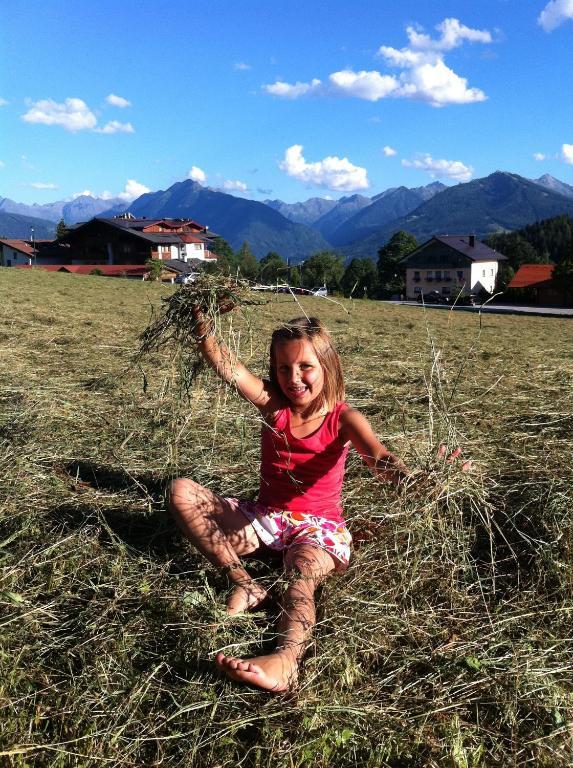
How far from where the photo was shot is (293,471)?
2.63 metres

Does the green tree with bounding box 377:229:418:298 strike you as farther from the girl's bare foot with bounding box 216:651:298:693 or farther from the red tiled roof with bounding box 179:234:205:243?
the girl's bare foot with bounding box 216:651:298:693

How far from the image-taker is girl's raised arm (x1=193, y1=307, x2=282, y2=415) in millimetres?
2594

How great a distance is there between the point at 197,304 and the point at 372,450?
3.00ft

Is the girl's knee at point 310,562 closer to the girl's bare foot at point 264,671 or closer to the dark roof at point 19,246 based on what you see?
the girl's bare foot at point 264,671

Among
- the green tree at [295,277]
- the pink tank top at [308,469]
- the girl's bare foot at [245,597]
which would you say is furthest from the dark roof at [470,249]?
the girl's bare foot at [245,597]

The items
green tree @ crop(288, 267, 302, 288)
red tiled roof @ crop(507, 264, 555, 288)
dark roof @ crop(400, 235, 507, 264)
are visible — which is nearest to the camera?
green tree @ crop(288, 267, 302, 288)

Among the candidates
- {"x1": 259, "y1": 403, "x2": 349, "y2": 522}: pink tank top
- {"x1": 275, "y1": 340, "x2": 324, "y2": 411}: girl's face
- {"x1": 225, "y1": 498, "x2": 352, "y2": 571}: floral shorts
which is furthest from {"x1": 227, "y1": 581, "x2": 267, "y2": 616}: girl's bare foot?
{"x1": 275, "y1": 340, "x2": 324, "y2": 411}: girl's face

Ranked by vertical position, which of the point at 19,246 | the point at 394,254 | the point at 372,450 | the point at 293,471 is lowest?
the point at 293,471

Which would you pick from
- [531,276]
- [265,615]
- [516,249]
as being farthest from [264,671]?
[516,249]

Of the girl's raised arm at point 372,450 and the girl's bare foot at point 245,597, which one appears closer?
the girl's bare foot at point 245,597

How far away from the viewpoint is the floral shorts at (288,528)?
2432 mm

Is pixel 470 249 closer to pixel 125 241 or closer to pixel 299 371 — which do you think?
pixel 125 241

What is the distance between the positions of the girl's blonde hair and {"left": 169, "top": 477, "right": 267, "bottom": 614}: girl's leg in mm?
593

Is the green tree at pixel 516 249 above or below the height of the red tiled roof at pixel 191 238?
above
